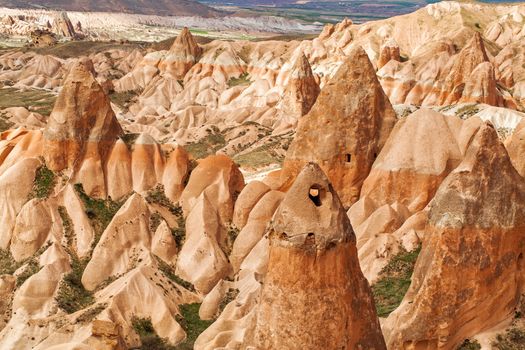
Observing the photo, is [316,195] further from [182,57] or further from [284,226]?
[182,57]

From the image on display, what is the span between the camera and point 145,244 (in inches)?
1491

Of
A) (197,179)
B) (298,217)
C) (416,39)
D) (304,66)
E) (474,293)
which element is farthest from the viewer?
(416,39)

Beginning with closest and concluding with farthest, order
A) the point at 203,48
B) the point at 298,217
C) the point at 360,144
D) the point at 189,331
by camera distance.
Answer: the point at 298,217, the point at 189,331, the point at 360,144, the point at 203,48

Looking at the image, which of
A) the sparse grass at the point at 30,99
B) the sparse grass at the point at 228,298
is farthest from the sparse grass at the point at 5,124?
the sparse grass at the point at 228,298

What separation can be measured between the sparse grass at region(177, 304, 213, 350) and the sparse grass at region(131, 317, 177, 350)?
28.6 inches

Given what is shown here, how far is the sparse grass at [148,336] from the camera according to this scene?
30.8 m

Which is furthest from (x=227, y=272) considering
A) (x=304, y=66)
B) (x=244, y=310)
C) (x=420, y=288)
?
(x=304, y=66)

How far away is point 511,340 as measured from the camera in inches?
853

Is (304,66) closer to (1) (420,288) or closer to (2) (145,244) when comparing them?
(2) (145,244)

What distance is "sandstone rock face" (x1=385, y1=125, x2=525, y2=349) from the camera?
21.8 meters

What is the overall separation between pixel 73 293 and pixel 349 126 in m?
15.4

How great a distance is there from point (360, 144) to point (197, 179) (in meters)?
9.70

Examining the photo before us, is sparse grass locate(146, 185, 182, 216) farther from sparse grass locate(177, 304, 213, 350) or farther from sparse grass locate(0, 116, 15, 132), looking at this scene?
sparse grass locate(0, 116, 15, 132)

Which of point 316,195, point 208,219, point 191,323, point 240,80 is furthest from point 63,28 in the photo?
point 316,195
